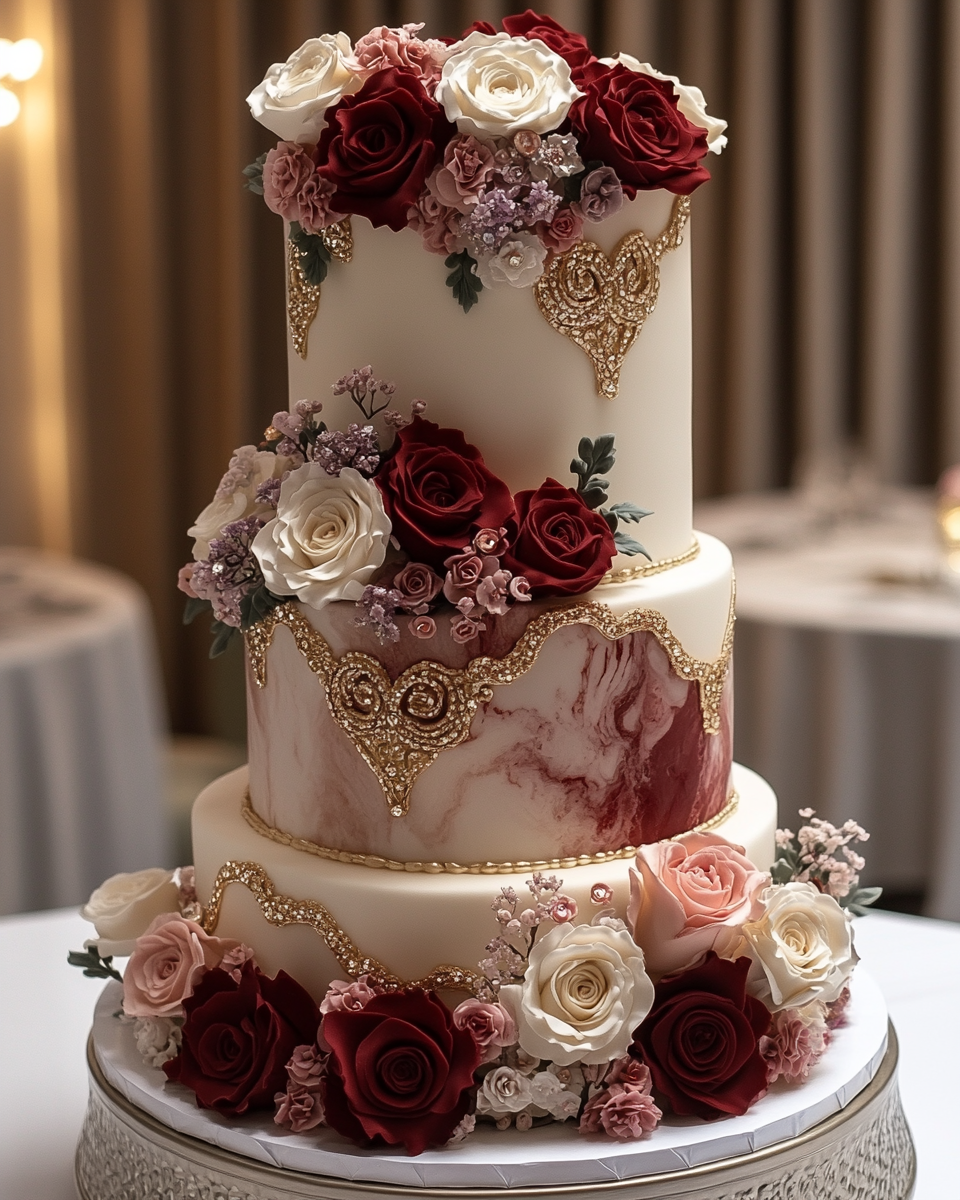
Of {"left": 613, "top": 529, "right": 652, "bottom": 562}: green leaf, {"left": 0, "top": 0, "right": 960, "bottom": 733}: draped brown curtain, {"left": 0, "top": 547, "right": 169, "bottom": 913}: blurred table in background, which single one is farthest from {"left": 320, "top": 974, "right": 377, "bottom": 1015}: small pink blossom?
A: {"left": 0, "top": 0, "right": 960, "bottom": 733}: draped brown curtain

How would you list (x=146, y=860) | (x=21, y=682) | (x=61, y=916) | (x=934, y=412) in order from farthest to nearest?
(x=934, y=412), (x=146, y=860), (x=21, y=682), (x=61, y=916)

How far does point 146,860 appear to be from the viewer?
3809 millimetres

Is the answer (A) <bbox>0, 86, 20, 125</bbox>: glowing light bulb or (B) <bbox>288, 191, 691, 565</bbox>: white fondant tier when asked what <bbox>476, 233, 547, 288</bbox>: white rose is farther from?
(A) <bbox>0, 86, 20, 125</bbox>: glowing light bulb

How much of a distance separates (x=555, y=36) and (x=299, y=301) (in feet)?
1.20

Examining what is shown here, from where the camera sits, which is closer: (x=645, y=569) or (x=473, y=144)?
(x=473, y=144)

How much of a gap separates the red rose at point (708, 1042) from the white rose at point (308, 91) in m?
0.88

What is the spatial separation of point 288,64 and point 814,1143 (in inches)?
44.9

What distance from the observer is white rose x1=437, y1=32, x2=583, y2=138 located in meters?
1.45

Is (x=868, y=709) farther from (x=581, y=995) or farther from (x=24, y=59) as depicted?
(x=24, y=59)

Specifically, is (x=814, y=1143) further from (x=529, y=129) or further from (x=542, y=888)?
(x=529, y=129)

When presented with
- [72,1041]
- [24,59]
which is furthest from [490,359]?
[24,59]

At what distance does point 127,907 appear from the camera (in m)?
1.73

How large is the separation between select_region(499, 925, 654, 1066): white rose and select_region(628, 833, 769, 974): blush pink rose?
5cm

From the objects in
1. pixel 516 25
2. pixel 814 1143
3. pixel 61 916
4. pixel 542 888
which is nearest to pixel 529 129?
pixel 516 25
